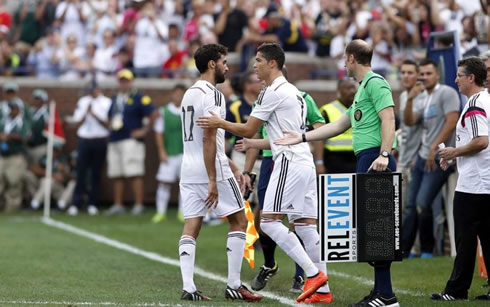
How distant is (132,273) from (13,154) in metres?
10.5

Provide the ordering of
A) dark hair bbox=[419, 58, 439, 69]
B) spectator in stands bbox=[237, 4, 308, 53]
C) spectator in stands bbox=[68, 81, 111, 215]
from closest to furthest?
dark hair bbox=[419, 58, 439, 69]
spectator in stands bbox=[237, 4, 308, 53]
spectator in stands bbox=[68, 81, 111, 215]

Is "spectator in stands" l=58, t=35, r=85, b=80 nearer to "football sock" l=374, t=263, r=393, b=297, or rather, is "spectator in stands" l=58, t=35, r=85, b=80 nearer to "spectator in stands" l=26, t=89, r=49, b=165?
"spectator in stands" l=26, t=89, r=49, b=165

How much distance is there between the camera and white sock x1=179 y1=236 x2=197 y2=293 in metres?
9.66

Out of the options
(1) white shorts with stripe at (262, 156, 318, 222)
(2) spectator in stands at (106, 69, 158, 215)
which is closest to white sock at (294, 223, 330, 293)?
(1) white shorts with stripe at (262, 156, 318, 222)

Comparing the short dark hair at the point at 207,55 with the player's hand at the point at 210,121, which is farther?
the short dark hair at the point at 207,55

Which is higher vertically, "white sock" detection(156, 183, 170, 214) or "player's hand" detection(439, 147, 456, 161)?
"player's hand" detection(439, 147, 456, 161)

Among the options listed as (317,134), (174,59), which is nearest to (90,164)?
(174,59)

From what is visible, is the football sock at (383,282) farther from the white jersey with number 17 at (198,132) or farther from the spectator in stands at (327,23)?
the spectator in stands at (327,23)

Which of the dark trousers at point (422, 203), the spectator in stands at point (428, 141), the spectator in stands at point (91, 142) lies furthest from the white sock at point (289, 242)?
the spectator in stands at point (91, 142)

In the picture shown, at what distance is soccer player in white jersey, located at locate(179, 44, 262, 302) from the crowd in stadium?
10.0m

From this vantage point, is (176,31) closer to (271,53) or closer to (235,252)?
(271,53)

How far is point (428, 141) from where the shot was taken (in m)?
13.4

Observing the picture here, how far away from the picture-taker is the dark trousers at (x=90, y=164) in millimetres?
21344

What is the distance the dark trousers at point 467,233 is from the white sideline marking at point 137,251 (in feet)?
5.29
